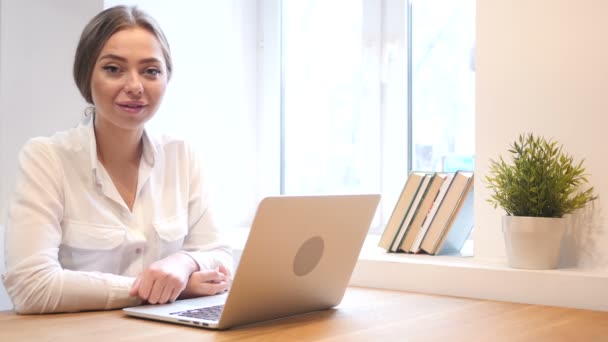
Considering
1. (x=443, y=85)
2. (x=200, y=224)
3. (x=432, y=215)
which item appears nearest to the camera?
(x=200, y=224)

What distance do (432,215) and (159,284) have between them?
31.0 inches

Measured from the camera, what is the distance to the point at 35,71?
2.24 meters

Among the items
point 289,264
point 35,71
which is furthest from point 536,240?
point 35,71

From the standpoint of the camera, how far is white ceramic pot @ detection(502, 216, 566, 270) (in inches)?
64.2

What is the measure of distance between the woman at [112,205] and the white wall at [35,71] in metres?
0.57

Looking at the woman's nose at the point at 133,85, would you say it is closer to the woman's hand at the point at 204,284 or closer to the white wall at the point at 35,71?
the woman's hand at the point at 204,284

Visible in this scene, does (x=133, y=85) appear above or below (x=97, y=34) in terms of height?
below

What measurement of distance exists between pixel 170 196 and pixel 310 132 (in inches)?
40.1

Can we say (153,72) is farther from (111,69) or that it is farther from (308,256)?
(308,256)

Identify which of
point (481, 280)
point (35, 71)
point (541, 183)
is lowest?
point (481, 280)

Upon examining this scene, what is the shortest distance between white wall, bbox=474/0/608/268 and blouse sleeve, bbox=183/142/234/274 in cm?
62

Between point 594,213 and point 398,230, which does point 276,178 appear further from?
point 594,213

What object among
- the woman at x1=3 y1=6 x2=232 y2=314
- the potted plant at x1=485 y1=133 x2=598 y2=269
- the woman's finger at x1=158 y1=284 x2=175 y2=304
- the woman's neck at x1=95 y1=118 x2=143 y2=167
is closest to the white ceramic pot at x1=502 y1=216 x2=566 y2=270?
the potted plant at x1=485 y1=133 x2=598 y2=269

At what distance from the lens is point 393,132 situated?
2.45 metres
